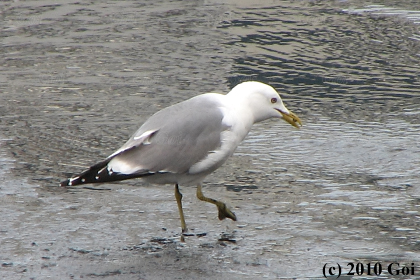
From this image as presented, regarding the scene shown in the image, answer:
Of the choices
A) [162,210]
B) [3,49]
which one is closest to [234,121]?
[162,210]

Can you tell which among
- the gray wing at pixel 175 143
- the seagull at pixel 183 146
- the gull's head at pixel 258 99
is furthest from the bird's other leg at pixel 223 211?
the gull's head at pixel 258 99

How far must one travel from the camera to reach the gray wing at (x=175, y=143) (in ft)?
16.1

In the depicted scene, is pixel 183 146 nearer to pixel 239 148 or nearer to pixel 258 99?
pixel 258 99

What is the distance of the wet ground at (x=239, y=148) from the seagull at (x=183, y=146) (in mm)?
330

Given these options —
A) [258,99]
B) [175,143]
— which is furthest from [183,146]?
[258,99]

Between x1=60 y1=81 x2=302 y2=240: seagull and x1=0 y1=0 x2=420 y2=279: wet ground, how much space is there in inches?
13.0

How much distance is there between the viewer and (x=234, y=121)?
5.02 m

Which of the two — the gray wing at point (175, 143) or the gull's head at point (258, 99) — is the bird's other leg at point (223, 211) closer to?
the gray wing at point (175, 143)

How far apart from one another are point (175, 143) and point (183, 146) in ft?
0.18

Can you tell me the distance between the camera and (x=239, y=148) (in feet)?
21.5

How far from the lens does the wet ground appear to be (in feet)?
15.1

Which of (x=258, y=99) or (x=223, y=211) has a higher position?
(x=258, y=99)

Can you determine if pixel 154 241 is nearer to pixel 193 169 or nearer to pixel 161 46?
pixel 193 169

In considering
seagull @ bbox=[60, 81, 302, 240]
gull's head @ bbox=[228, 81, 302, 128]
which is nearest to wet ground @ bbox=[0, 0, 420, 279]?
seagull @ bbox=[60, 81, 302, 240]
